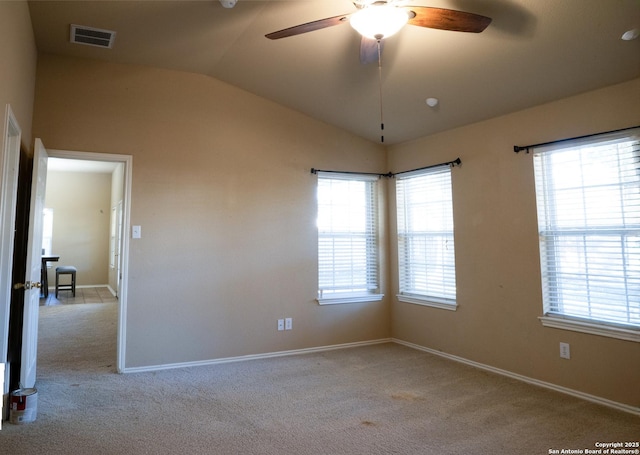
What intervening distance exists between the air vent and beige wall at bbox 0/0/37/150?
292 mm

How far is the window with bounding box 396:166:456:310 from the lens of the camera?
414cm

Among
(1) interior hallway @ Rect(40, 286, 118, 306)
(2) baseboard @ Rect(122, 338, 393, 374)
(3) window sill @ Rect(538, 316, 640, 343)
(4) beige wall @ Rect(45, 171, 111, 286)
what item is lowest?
(2) baseboard @ Rect(122, 338, 393, 374)

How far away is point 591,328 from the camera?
297cm

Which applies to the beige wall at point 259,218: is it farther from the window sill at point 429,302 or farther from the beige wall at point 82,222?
the beige wall at point 82,222

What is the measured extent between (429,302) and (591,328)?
1.57 m

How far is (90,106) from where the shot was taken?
358cm

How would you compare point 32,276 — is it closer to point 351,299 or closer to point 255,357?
point 255,357

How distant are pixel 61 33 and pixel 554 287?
447 cm

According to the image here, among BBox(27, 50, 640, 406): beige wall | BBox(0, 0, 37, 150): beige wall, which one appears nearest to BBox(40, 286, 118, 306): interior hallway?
BBox(27, 50, 640, 406): beige wall

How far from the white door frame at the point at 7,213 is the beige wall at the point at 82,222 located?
7.82 m

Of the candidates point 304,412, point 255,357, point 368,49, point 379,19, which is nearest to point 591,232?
point 368,49

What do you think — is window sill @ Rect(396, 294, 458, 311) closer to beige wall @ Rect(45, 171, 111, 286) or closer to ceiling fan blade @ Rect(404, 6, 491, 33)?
ceiling fan blade @ Rect(404, 6, 491, 33)

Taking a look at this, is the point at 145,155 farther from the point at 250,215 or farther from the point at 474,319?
the point at 474,319

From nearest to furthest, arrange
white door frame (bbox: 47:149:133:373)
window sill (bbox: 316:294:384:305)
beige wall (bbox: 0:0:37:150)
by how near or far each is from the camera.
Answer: beige wall (bbox: 0:0:37:150)
white door frame (bbox: 47:149:133:373)
window sill (bbox: 316:294:384:305)
